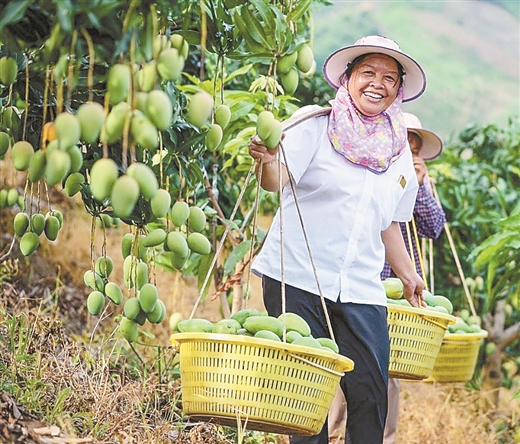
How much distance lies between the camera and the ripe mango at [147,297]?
2.08m

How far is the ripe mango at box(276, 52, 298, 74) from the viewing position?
1938 millimetres

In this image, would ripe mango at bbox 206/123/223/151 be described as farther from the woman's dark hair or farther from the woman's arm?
the woman's arm

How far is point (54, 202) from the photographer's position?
19.1 ft

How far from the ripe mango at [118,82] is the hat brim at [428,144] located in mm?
2545

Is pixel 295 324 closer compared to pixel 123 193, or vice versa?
pixel 123 193

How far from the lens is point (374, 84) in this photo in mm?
2695

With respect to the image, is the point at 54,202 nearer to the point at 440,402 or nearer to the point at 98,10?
the point at 440,402

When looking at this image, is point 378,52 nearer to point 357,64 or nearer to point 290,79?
point 357,64

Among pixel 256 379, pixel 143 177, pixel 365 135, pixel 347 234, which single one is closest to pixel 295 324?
→ pixel 256 379

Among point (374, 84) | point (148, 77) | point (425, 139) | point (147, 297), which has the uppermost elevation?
point (148, 77)

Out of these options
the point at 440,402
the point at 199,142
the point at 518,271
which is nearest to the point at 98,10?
the point at 199,142

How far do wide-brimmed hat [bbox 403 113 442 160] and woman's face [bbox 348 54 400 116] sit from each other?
1.14m

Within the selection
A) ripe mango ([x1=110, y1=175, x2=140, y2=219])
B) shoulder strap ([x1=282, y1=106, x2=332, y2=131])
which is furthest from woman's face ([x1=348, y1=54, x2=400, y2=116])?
ripe mango ([x1=110, y1=175, x2=140, y2=219])

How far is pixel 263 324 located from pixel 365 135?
2.42ft
